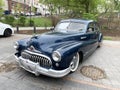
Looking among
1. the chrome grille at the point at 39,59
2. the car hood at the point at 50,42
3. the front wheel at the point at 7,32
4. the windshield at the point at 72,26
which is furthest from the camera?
the front wheel at the point at 7,32

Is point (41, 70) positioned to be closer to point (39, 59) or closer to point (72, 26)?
point (39, 59)

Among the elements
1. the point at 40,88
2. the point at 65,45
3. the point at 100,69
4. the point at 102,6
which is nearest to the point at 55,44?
the point at 65,45

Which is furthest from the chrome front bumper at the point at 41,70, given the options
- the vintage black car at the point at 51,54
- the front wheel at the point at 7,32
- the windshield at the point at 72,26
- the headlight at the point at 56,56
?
the front wheel at the point at 7,32

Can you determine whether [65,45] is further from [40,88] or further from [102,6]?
[102,6]

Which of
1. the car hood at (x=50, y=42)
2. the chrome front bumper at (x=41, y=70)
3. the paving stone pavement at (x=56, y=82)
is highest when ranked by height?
the car hood at (x=50, y=42)

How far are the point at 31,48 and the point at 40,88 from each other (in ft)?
3.54

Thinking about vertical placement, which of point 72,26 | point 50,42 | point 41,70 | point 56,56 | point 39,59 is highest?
point 72,26

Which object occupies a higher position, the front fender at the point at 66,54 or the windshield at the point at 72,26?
the windshield at the point at 72,26

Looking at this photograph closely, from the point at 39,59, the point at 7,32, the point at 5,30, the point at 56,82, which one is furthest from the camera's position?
the point at 7,32

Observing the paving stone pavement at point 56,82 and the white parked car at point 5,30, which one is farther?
the white parked car at point 5,30

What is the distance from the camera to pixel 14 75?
4.16 meters

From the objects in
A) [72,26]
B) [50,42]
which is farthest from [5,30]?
[50,42]

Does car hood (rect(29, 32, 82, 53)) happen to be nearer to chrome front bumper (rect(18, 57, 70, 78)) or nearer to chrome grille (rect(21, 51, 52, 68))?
chrome grille (rect(21, 51, 52, 68))

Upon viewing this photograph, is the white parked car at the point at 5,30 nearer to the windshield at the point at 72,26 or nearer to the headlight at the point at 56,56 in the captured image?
the windshield at the point at 72,26
